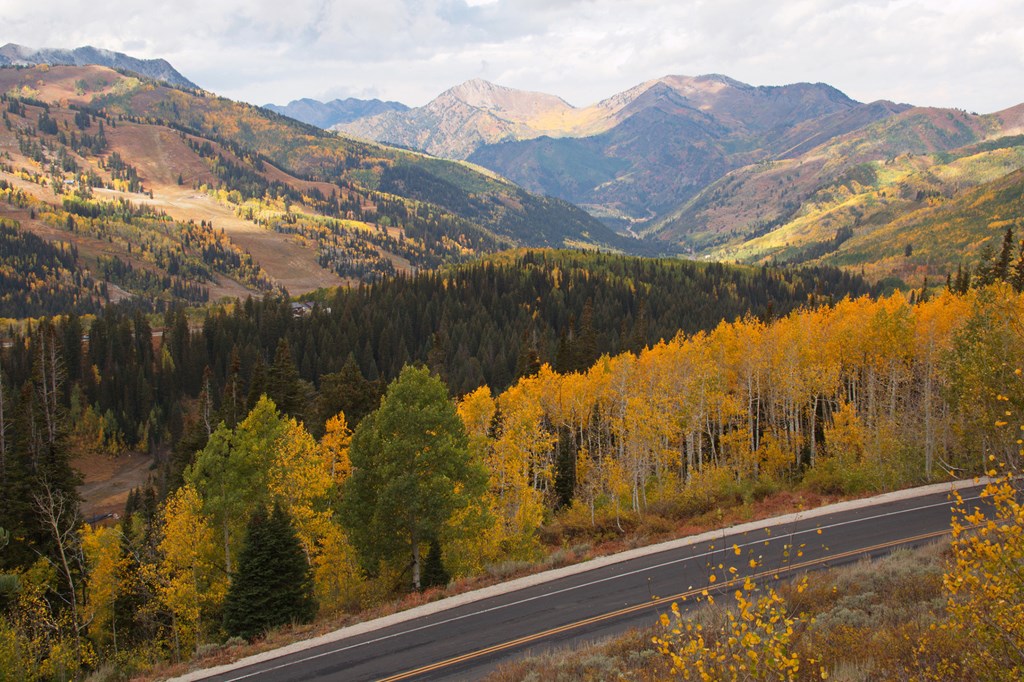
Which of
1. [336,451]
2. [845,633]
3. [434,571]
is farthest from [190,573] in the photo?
[845,633]

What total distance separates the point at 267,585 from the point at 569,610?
1824 cm

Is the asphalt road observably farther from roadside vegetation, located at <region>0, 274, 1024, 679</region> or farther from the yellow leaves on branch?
the yellow leaves on branch

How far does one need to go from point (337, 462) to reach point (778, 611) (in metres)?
54.8

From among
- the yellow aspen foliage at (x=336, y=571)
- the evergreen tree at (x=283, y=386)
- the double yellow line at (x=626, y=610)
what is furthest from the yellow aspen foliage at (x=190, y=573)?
the evergreen tree at (x=283, y=386)

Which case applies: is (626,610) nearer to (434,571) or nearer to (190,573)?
(434,571)

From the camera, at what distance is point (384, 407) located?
39.7m

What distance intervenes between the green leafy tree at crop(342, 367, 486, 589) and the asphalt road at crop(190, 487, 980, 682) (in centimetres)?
1029

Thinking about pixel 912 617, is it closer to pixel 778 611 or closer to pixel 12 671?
pixel 778 611

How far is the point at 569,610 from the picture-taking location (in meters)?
25.4

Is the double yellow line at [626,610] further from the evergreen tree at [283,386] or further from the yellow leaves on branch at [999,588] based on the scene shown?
the evergreen tree at [283,386]

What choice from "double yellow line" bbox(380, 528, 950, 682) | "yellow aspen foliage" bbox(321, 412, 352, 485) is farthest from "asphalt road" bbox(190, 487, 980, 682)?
"yellow aspen foliage" bbox(321, 412, 352, 485)

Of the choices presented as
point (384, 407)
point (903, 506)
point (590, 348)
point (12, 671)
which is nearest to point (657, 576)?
point (903, 506)

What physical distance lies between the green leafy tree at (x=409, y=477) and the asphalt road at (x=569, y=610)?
1029 centimetres

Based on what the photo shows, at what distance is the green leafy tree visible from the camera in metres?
37.3
